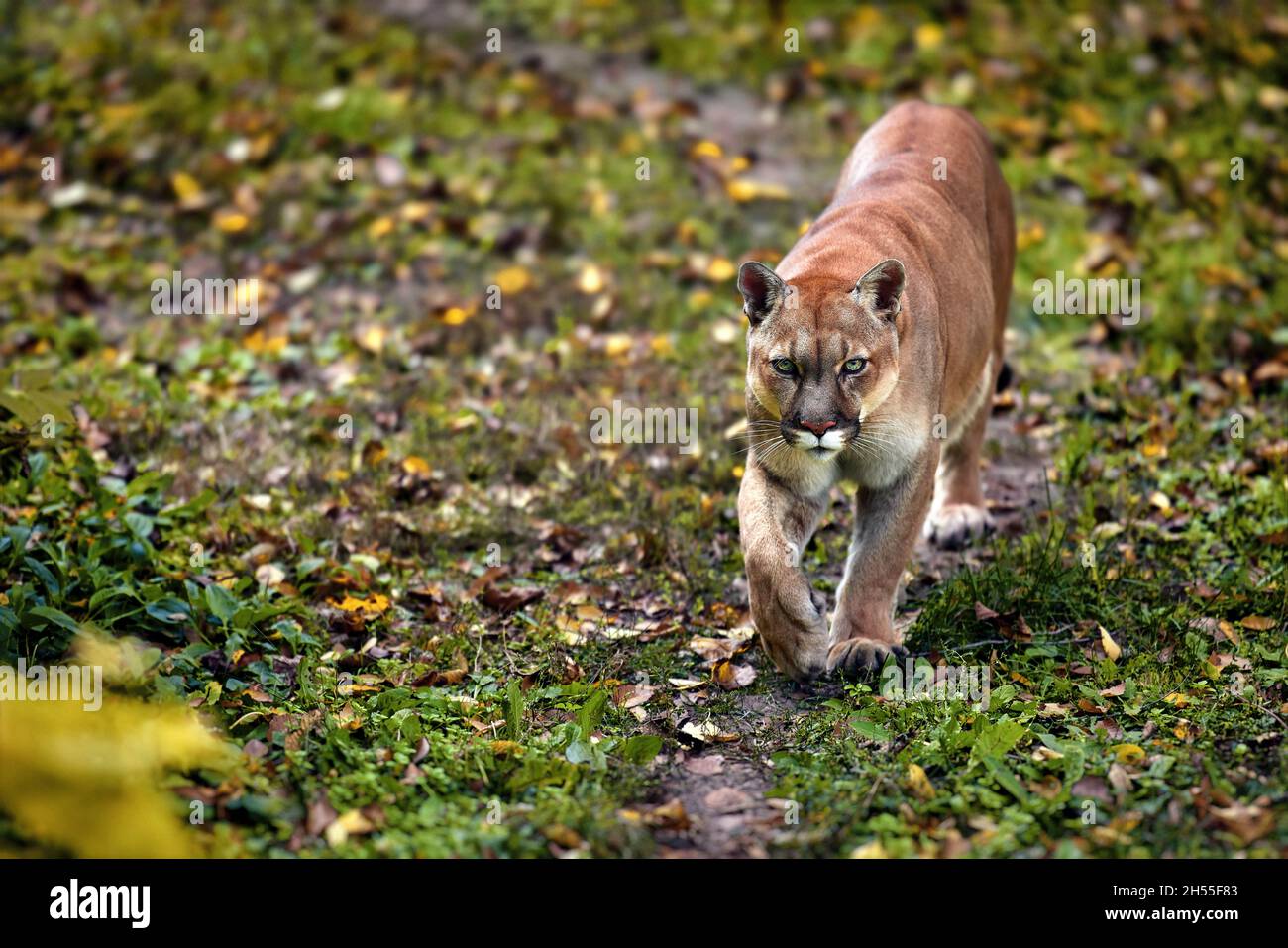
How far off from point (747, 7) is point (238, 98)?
398 cm

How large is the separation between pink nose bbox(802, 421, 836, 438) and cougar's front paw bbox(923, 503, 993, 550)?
5.29ft

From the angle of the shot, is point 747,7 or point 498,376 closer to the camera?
point 498,376

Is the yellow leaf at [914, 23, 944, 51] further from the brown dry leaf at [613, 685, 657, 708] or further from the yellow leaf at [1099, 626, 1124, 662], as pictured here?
the brown dry leaf at [613, 685, 657, 708]

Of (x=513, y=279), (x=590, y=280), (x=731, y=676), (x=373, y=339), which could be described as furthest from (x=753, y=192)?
(x=731, y=676)

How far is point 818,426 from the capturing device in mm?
4973

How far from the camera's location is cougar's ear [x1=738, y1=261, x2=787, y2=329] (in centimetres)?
514

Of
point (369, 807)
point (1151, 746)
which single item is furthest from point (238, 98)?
point (1151, 746)

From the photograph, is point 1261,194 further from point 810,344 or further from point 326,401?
point 326,401

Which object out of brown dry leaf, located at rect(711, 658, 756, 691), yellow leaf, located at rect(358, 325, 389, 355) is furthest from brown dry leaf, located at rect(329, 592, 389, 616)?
yellow leaf, located at rect(358, 325, 389, 355)

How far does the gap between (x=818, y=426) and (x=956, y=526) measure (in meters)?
1.67

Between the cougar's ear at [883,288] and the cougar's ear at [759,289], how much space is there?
0.29 metres

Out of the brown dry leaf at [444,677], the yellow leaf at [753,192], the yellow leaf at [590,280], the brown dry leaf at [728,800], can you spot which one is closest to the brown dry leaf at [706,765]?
the brown dry leaf at [728,800]

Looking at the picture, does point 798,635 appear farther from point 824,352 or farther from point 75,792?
point 75,792

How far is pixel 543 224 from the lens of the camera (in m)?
9.17
